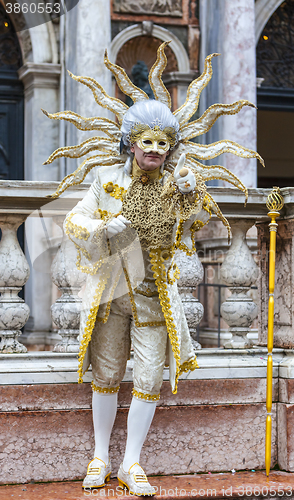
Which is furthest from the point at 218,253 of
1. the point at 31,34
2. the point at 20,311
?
the point at 20,311

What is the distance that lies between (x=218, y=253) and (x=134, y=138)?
4.99 m

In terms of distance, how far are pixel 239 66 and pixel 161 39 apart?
127cm

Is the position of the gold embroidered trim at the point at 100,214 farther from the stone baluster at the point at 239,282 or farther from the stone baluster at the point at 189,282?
the stone baluster at the point at 239,282

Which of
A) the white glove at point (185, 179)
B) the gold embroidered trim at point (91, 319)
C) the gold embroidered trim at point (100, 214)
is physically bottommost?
the gold embroidered trim at point (91, 319)

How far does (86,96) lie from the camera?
764 centimetres

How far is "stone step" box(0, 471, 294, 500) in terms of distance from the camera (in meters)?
3.29

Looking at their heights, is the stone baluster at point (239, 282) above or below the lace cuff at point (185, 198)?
below

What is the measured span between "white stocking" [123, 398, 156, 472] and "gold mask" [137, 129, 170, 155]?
1167 mm

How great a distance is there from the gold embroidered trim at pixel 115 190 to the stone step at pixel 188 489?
1.39m

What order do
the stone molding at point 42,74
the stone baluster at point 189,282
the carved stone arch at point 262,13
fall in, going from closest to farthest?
1. the stone baluster at point 189,282
2. the stone molding at point 42,74
3. the carved stone arch at point 262,13

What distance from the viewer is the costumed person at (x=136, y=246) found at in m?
3.14

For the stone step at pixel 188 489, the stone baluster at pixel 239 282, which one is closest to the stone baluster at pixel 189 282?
the stone baluster at pixel 239 282

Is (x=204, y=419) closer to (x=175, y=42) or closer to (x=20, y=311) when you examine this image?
(x=20, y=311)

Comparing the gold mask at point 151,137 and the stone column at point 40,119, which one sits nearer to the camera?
the gold mask at point 151,137
